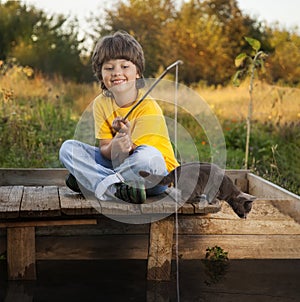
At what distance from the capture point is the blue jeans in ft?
10.6

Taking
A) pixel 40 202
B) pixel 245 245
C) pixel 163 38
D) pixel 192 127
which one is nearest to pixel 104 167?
pixel 40 202

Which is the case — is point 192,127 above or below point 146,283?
below

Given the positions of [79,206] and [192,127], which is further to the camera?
[192,127]

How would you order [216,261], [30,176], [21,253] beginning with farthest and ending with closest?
[30,176], [216,261], [21,253]

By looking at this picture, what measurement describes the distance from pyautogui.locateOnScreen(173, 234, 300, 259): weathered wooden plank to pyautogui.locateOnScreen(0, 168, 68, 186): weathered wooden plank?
1385mm

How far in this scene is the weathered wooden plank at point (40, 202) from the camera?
3012mm

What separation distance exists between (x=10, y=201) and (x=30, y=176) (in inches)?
54.8

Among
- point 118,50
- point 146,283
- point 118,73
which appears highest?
point 118,50

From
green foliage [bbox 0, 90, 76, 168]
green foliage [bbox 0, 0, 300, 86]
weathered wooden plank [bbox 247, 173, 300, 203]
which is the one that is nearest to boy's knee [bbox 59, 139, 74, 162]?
weathered wooden plank [bbox 247, 173, 300, 203]

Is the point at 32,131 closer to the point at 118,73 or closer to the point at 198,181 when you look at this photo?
the point at 118,73

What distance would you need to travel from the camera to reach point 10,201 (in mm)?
3209

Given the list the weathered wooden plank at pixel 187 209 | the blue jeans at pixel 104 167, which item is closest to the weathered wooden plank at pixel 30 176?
the blue jeans at pixel 104 167

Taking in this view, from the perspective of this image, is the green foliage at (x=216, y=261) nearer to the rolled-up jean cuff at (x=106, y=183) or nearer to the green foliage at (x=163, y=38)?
the rolled-up jean cuff at (x=106, y=183)

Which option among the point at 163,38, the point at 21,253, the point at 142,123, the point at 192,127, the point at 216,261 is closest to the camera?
the point at 21,253
